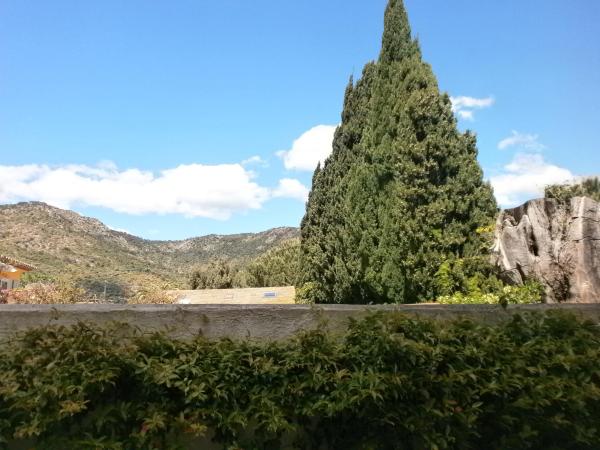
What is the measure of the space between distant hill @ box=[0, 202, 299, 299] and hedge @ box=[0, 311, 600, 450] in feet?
82.7

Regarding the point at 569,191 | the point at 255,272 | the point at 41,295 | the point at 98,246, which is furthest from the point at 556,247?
the point at 98,246

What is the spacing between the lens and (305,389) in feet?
9.40

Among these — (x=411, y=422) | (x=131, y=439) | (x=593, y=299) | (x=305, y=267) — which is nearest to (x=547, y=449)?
(x=411, y=422)

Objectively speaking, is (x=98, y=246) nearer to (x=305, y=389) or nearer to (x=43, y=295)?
(x=43, y=295)

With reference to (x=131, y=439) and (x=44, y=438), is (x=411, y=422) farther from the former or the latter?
(x=44, y=438)

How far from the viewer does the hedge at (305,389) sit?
2707 millimetres

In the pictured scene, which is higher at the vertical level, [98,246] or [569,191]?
[98,246]

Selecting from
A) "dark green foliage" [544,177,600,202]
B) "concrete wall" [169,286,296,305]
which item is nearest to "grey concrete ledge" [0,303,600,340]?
"dark green foliage" [544,177,600,202]

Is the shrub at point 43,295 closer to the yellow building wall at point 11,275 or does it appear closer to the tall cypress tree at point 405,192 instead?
the yellow building wall at point 11,275

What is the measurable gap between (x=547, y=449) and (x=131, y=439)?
2.48 metres

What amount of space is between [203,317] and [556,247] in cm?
380

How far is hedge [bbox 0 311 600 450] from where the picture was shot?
2.71 m

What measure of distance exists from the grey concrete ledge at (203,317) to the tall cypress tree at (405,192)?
5.45 m

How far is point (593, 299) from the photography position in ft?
15.4
